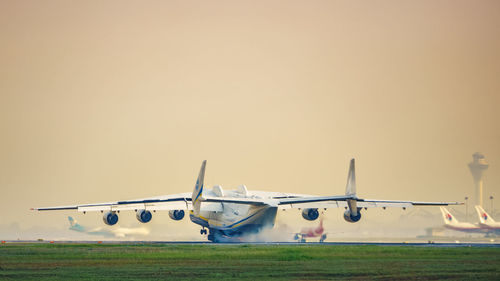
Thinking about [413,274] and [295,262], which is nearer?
[413,274]

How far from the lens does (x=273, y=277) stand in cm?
3306

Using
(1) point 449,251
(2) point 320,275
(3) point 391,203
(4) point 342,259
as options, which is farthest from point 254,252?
(3) point 391,203

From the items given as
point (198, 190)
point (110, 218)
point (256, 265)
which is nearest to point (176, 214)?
point (110, 218)

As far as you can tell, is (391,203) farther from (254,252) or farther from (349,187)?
(254,252)

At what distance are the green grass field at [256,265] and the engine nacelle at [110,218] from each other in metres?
18.3

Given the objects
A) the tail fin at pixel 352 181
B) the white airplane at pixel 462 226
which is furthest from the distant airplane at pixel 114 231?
the white airplane at pixel 462 226

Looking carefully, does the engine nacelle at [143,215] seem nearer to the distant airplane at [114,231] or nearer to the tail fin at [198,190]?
the tail fin at [198,190]

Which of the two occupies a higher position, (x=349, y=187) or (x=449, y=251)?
(x=349, y=187)

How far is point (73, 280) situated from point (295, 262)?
1396 cm

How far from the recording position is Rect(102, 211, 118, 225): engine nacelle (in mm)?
71062

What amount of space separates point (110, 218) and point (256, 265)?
110 ft

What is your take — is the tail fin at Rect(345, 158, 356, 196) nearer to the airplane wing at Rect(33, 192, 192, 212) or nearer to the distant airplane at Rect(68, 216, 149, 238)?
the airplane wing at Rect(33, 192, 192, 212)

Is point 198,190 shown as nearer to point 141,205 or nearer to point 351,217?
point 141,205

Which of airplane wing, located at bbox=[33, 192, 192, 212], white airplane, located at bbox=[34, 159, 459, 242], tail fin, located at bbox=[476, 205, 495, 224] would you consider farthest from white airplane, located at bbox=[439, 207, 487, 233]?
airplane wing, located at bbox=[33, 192, 192, 212]
